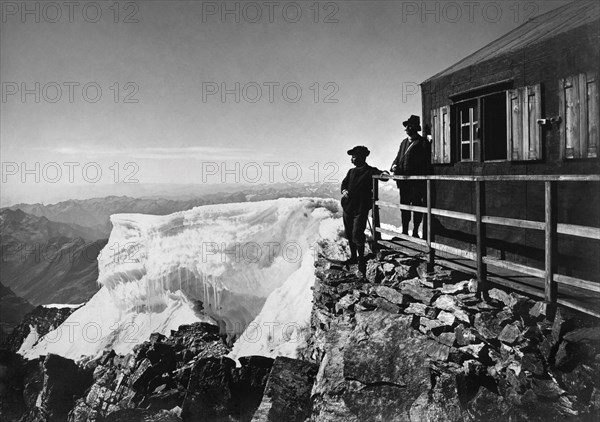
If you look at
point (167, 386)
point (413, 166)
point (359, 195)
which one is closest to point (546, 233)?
point (413, 166)

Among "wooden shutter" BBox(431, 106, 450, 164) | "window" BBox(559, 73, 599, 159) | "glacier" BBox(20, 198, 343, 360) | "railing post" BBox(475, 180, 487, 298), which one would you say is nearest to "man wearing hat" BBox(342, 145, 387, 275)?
"wooden shutter" BBox(431, 106, 450, 164)

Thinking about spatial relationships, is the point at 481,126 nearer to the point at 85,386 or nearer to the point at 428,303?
the point at 428,303

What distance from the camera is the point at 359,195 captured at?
840 cm

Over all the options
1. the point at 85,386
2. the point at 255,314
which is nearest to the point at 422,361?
the point at 85,386

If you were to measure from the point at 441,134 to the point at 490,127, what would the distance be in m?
1.22

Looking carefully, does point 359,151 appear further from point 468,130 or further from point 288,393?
point 288,393

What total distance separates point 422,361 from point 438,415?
→ 80 cm

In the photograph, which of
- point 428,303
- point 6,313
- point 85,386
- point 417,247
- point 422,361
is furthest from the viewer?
point 6,313

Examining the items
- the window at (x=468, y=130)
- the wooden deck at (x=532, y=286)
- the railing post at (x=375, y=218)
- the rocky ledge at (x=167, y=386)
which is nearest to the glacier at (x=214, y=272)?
the rocky ledge at (x=167, y=386)

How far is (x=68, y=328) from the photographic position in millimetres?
38688

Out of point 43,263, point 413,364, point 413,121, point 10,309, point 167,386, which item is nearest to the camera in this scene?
point 413,364

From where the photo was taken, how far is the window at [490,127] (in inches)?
235

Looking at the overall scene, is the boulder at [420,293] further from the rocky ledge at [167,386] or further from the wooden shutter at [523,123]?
the rocky ledge at [167,386]

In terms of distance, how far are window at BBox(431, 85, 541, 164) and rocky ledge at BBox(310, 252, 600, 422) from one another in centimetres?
259
